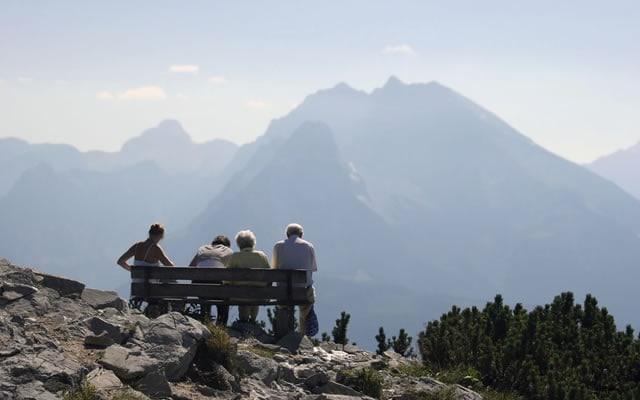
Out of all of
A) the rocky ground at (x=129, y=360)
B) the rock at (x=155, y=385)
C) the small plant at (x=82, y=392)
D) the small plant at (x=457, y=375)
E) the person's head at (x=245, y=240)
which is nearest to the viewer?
the small plant at (x=82, y=392)

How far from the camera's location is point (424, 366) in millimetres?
12312

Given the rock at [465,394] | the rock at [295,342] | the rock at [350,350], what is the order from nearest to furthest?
1. the rock at [465,394]
2. the rock at [295,342]
3. the rock at [350,350]

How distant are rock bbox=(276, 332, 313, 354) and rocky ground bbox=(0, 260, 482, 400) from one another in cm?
67

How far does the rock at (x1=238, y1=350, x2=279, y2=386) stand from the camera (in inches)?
401

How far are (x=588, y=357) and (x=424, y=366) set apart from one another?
9.77 ft

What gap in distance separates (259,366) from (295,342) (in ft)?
7.91

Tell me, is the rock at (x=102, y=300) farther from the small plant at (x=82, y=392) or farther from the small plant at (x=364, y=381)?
the small plant at (x=364, y=381)

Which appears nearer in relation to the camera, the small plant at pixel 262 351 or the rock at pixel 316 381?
the rock at pixel 316 381

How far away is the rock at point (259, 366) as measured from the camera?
10.2m

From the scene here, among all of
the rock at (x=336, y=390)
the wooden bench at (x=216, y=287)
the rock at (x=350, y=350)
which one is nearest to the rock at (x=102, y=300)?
the wooden bench at (x=216, y=287)

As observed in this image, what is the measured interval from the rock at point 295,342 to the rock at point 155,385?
384cm

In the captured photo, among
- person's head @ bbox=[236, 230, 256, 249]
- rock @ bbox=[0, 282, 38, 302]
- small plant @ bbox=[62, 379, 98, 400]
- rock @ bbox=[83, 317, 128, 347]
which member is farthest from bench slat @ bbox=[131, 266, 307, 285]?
small plant @ bbox=[62, 379, 98, 400]

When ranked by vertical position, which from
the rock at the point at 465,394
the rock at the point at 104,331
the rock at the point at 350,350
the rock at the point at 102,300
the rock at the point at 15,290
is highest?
the rock at the point at 15,290

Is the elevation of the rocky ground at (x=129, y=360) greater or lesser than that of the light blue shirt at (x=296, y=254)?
lesser
